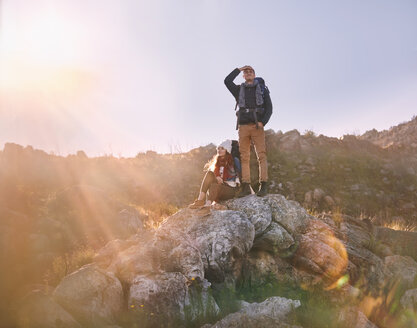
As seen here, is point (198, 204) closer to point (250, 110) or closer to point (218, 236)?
point (218, 236)

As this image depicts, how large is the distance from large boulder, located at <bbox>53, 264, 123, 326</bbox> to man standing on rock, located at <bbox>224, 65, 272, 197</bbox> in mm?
4344

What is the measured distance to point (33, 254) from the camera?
379 inches

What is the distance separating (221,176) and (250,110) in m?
1.84

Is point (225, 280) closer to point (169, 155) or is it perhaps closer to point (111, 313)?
point (111, 313)

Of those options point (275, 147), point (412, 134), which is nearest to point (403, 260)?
point (275, 147)

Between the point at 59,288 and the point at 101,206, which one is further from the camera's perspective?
the point at 101,206

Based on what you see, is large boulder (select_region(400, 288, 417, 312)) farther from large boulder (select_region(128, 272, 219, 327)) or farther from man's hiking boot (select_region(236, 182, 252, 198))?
man's hiking boot (select_region(236, 182, 252, 198))

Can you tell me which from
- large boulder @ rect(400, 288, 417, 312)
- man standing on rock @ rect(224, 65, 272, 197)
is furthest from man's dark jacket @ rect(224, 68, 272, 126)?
large boulder @ rect(400, 288, 417, 312)

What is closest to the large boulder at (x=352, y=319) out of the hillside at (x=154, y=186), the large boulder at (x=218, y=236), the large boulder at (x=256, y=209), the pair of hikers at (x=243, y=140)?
the large boulder at (x=218, y=236)

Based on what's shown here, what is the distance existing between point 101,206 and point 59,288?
9.08 meters

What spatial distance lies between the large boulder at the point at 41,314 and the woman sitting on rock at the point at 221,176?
13.8 feet

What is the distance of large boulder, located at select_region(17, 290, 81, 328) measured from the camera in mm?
4113

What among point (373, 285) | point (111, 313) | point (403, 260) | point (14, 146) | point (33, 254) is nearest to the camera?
point (111, 313)

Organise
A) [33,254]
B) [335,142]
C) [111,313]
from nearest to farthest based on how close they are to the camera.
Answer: [111,313]
[33,254]
[335,142]
